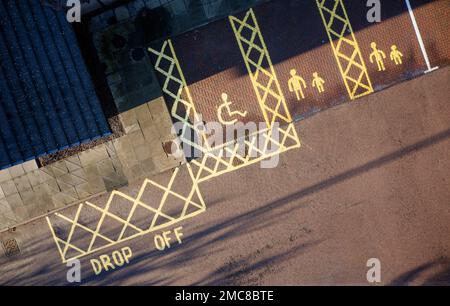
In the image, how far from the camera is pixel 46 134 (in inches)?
281

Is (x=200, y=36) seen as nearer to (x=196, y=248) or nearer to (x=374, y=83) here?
(x=374, y=83)

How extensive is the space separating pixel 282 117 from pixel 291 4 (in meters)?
3.13

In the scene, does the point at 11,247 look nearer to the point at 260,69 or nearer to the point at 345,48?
the point at 260,69

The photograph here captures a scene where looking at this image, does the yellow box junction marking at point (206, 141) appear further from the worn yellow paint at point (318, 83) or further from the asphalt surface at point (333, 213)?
the worn yellow paint at point (318, 83)

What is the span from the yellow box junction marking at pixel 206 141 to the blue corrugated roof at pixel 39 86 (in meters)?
2.31

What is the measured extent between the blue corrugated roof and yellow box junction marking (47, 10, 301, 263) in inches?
90.9

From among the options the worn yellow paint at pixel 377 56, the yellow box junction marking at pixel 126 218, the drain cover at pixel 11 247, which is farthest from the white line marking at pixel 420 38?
the drain cover at pixel 11 247

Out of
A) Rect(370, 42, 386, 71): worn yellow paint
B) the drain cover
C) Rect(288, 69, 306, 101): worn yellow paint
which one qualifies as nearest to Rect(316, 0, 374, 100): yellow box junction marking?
Rect(370, 42, 386, 71): worn yellow paint

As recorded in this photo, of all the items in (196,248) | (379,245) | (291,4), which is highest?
(291,4)

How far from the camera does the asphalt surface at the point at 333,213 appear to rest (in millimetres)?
8914

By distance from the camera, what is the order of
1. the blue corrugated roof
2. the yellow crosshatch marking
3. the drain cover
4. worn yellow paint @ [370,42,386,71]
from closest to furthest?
the blue corrugated roof, the yellow crosshatch marking, worn yellow paint @ [370,42,386,71], the drain cover

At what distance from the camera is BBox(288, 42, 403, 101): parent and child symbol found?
8.94m

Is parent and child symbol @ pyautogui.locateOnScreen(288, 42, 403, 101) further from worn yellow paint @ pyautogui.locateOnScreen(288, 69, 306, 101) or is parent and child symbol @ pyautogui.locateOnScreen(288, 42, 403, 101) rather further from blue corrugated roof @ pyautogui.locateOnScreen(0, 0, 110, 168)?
blue corrugated roof @ pyautogui.locateOnScreen(0, 0, 110, 168)
